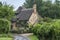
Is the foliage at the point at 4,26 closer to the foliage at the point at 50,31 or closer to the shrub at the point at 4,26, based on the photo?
the shrub at the point at 4,26

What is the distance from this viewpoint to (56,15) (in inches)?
2662

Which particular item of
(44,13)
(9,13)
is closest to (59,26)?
(9,13)

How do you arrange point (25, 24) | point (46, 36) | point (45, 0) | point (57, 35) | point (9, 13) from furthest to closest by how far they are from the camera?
point (45, 0) < point (25, 24) < point (9, 13) < point (46, 36) < point (57, 35)

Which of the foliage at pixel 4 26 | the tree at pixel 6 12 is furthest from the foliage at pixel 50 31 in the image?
the tree at pixel 6 12

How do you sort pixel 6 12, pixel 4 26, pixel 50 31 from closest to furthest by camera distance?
pixel 50 31 < pixel 4 26 < pixel 6 12

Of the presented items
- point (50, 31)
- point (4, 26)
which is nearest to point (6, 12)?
point (4, 26)

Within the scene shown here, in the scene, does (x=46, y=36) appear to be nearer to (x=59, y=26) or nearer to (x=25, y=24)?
(x=59, y=26)

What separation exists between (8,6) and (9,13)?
180 inches

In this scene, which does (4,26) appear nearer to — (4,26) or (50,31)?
(4,26)

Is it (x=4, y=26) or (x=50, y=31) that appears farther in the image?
(x=4, y=26)

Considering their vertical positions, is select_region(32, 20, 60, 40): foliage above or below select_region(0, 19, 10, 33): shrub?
above

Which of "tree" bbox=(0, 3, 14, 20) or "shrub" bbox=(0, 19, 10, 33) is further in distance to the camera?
"tree" bbox=(0, 3, 14, 20)

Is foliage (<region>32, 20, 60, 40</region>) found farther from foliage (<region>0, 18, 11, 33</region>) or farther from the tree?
the tree

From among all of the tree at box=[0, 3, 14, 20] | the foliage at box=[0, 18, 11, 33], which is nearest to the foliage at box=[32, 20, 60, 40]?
the foliage at box=[0, 18, 11, 33]
